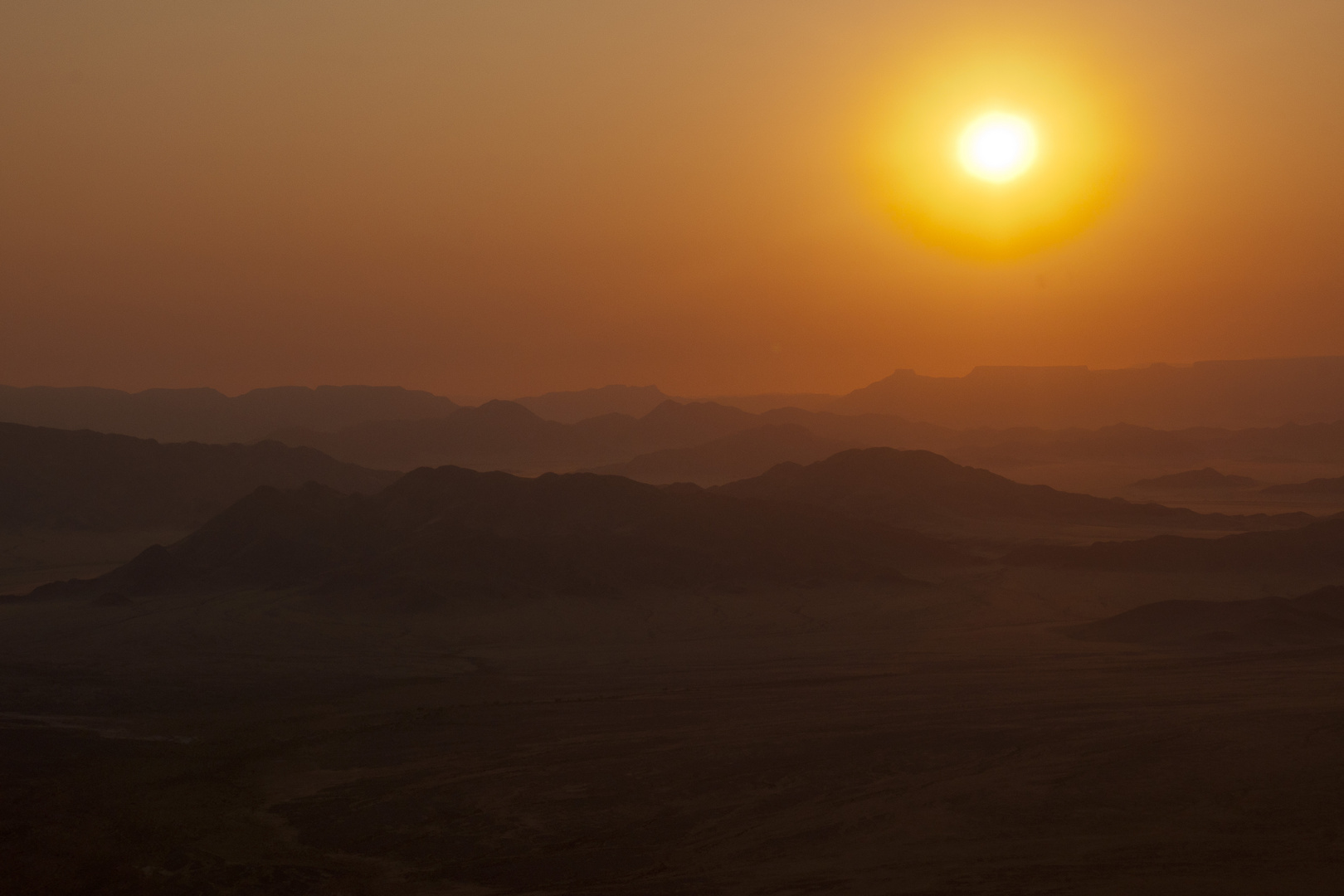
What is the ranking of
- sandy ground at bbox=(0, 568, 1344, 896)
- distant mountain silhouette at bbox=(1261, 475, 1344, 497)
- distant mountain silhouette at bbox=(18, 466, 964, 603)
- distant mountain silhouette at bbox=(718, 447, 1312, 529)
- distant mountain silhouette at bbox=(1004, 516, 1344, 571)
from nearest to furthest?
sandy ground at bbox=(0, 568, 1344, 896) < distant mountain silhouette at bbox=(18, 466, 964, 603) < distant mountain silhouette at bbox=(1004, 516, 1344, 571) < distant mountain silhouette at bbox=(718, 447, 1312, 529) < distant mountain silhouette at bbox=(1261, 475, 1344, 497)

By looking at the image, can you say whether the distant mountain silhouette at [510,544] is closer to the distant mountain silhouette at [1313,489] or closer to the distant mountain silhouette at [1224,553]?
the distant mountain silhouette at [1224,553]

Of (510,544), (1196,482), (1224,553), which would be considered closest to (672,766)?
(510,544)

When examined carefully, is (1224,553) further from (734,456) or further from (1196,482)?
(734,456)

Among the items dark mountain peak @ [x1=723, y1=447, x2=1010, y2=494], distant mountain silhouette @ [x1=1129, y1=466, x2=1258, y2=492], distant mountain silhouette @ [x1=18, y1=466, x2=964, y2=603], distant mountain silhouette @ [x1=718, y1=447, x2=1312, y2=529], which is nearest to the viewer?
distant mountain silhouette @ [x1=18, y1=466, x2=964, y2=603]

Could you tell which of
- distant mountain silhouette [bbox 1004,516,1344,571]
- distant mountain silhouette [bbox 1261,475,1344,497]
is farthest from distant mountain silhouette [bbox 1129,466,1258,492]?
distant mountain silhouette [bbox 1004,516,1344,571]

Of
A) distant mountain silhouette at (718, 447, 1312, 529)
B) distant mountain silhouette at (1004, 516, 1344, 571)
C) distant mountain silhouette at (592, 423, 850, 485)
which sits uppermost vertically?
distant mountain silhouette at (592, 423, 850, 485)

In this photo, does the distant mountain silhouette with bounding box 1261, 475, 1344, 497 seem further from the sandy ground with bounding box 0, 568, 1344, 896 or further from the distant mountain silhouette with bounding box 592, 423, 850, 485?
the sandy ground with bounding box 0, 568, 1344, 896
